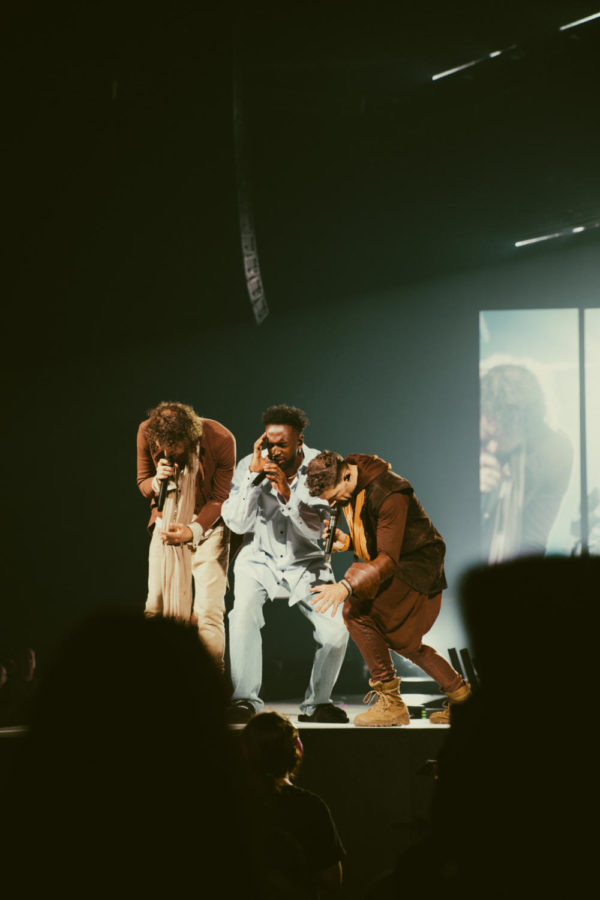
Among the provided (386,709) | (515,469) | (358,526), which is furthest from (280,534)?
(515,469)

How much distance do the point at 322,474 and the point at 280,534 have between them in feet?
1.92

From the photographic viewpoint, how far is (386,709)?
14.8 ft

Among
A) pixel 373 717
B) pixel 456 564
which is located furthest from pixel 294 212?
pixel 373 717

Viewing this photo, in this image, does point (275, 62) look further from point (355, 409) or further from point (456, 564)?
point (456, 564)

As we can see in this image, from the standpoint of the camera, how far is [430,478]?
7395 mm

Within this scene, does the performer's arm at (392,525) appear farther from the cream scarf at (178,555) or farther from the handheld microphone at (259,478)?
the cream scarf at (178,555)

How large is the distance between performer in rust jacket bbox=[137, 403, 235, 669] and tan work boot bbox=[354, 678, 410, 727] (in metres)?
0.89

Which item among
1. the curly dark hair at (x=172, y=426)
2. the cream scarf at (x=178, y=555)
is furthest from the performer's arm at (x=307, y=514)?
the curly dark hair at (x=172, y=426)

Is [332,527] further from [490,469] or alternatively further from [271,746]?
[490,469]

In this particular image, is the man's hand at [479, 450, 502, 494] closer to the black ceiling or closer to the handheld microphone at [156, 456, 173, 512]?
the black ceiling

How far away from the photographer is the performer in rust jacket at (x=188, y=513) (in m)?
5.01

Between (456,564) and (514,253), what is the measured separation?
2.53 m

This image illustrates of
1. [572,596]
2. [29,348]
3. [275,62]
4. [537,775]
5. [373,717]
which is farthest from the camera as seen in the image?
[29,348]

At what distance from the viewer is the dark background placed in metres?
5.95
